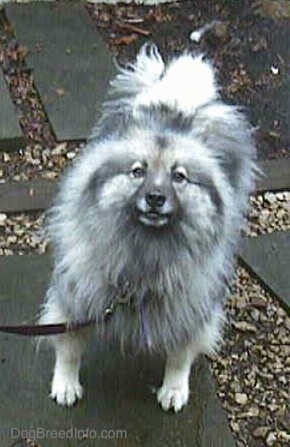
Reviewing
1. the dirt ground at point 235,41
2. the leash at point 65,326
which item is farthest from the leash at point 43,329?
the dirt ground at point 235,41

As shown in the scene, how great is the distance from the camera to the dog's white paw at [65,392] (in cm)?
298

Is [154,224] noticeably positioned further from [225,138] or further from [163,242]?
[225,138]

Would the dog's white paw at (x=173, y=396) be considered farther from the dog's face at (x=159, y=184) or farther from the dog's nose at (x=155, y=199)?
the dog's nose at (x=155, y=199)

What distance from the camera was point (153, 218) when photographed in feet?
8.27

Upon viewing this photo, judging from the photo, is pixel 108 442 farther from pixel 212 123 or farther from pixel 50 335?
pixel 212 123

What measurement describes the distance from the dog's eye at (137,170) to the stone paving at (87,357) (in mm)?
807

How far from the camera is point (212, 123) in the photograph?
2.77m

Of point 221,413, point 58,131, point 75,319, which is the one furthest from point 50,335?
point 58,131

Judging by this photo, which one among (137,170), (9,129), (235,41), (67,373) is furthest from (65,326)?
(235,41)

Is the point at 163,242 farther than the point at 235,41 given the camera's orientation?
No

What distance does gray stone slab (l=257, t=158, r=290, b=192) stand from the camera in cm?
395

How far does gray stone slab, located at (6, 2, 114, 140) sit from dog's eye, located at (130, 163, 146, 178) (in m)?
1.56

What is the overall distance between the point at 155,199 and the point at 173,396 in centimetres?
77

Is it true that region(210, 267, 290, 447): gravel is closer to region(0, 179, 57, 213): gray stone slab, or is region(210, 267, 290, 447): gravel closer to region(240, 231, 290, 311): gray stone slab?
region(240, 231, 290, 311): gray stone slab
